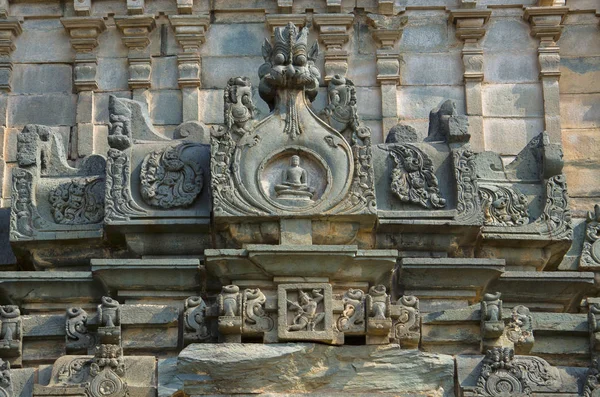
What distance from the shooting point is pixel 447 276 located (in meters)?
18.5

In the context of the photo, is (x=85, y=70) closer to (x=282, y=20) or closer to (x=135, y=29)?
(x=135, y=29)

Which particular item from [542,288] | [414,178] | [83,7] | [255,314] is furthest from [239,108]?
[83,7]

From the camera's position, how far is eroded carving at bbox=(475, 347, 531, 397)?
57.5 feet

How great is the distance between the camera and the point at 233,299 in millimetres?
17750

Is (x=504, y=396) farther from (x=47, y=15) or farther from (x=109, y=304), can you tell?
(x=47, y=15)

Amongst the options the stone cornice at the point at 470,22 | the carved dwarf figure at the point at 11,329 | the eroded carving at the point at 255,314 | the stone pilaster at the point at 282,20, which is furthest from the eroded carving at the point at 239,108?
the stone cornice at the point at 470,22

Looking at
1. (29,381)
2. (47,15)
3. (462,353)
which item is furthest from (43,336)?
(47,15)

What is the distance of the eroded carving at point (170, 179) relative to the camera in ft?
61.1

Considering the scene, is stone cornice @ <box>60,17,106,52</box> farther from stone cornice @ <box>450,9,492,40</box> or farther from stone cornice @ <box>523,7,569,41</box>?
stone cornice @ <box>523,7,569,41</box>

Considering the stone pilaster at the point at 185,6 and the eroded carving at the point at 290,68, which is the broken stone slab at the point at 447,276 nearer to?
the eroded carving at the point at 290,68

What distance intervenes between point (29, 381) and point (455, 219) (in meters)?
4.26

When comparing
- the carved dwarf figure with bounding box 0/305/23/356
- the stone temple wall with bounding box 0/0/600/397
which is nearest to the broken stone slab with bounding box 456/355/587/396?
the stone temple wall with bounding box 0/0/600/397

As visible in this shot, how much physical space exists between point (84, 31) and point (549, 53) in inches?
207

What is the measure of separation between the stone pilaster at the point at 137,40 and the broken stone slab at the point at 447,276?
4834 mm
